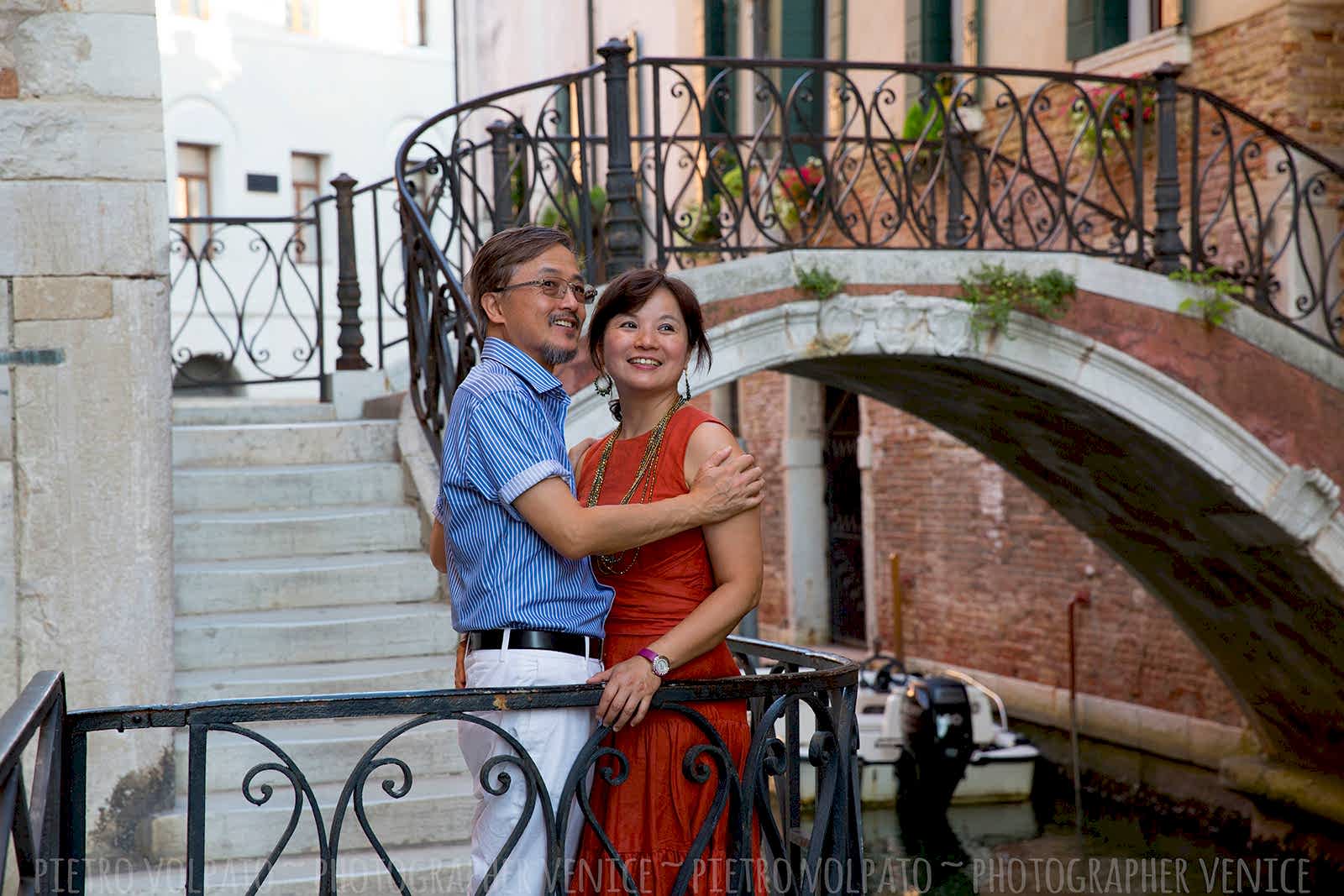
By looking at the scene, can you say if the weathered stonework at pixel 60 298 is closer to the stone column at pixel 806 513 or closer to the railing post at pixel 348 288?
the railing post at pixel 348 288

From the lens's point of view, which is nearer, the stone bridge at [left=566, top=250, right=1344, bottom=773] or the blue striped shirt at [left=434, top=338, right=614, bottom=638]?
the blue striped shirt at [left=434, top=338, right=614, bottom=638]

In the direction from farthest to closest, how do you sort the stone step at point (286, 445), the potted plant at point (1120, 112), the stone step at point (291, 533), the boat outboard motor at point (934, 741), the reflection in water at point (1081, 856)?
the boat outboard motor at point (934, 741), the potted plant at point (1120, 112), the reflection in water at point (1081, 856), the stone step at point (286, 445), the stone step at point (291, 533)

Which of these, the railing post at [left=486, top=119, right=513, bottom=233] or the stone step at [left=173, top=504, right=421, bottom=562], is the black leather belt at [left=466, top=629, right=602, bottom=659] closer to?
the stone step at [left=173, top=504, right=421, bottom=562]

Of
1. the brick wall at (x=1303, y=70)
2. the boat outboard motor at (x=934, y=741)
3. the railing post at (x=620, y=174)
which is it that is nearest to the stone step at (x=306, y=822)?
the railing post at (x=620, y=174)

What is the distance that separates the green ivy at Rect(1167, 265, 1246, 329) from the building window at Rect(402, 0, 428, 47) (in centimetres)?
1720

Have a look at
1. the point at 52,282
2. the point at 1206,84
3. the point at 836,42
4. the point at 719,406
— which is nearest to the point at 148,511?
the point at 52,282

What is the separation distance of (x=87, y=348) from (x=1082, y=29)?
711 centimetres

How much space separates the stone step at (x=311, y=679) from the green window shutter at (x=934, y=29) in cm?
752

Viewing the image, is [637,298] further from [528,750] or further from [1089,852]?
[1089,852]

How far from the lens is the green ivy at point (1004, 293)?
21.6ft

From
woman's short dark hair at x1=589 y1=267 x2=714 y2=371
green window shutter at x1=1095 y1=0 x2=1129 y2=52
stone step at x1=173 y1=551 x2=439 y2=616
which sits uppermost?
green window shutter at x1=1095 y1=0 x2=1129 y2=52

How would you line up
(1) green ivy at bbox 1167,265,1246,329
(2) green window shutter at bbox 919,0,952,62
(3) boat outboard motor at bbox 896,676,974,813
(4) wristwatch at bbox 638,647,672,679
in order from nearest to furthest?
(4) wristwatch at bbox 638,647,672,679
(1) green ivy at bbox 1167,265,1246,329
(3) boat outboard motor at bbox 896,676,974,813
(2) green window shutter at bbox 919,0,952,62

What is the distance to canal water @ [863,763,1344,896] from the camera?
26.8 feet

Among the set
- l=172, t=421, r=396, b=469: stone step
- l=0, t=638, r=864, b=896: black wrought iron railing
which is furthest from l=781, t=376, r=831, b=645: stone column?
l=0, t=638, r=864, b=896: black wrought iron railing
